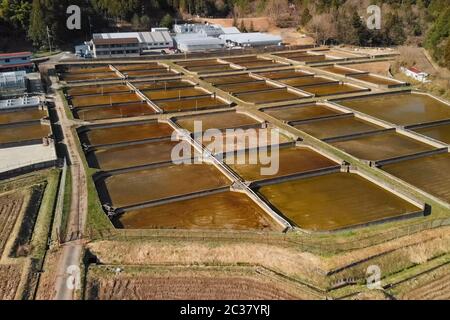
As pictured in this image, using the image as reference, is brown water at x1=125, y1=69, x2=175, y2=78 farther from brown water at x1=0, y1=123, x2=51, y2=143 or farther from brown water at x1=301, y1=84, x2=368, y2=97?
brown water at x1=0, y1=123, x2=51, y2=143

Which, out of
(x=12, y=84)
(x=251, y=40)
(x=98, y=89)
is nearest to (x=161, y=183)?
(x=98, y=89)

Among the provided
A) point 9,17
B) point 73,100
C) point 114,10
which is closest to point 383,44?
point 114,10

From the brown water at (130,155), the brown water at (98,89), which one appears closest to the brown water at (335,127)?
the brown water at (130,155)

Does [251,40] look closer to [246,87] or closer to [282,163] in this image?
[246,87]

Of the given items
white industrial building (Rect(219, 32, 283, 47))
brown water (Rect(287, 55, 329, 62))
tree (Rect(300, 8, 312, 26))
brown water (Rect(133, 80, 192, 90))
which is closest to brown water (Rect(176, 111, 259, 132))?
brown water (Rect(133, 80, 192, 90))

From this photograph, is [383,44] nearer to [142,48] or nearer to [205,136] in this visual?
[142,48]

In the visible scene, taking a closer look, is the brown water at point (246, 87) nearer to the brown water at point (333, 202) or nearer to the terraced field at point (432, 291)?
the brown water at point (333, 202)
